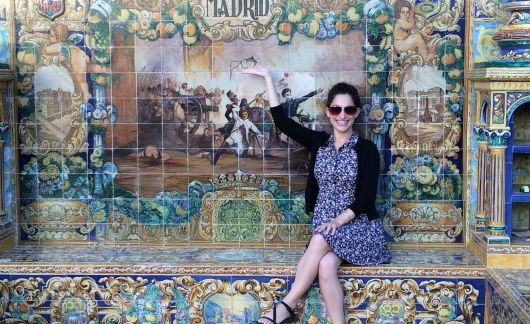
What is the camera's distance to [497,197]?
210 inches

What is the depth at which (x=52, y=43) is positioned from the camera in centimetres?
583

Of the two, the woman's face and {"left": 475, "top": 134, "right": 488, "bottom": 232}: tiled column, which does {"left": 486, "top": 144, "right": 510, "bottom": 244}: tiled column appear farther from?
the woman's face

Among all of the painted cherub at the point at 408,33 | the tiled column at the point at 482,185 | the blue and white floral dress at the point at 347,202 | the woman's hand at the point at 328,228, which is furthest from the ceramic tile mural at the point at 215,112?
the woman's hand at the point at 328,228

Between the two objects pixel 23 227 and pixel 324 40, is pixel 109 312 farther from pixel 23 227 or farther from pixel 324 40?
pixel 324 40

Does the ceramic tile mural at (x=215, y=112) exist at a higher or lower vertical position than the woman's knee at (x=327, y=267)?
higher

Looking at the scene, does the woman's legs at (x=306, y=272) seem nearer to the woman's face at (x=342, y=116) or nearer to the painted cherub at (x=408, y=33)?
the woman's face at (x=342, y=116)

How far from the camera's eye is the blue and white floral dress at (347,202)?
5.26 metres

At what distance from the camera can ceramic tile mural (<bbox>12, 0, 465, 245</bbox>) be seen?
5.72 meters

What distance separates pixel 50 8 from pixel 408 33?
2515mm

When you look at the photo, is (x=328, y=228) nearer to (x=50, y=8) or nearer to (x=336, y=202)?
(x=336, y=202)

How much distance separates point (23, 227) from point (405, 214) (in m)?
2.76

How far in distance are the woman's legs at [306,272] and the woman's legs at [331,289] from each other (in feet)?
0.14

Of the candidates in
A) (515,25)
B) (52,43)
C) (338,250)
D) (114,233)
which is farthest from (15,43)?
(515,25)

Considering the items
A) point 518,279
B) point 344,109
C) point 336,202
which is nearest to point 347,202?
point 336,202
